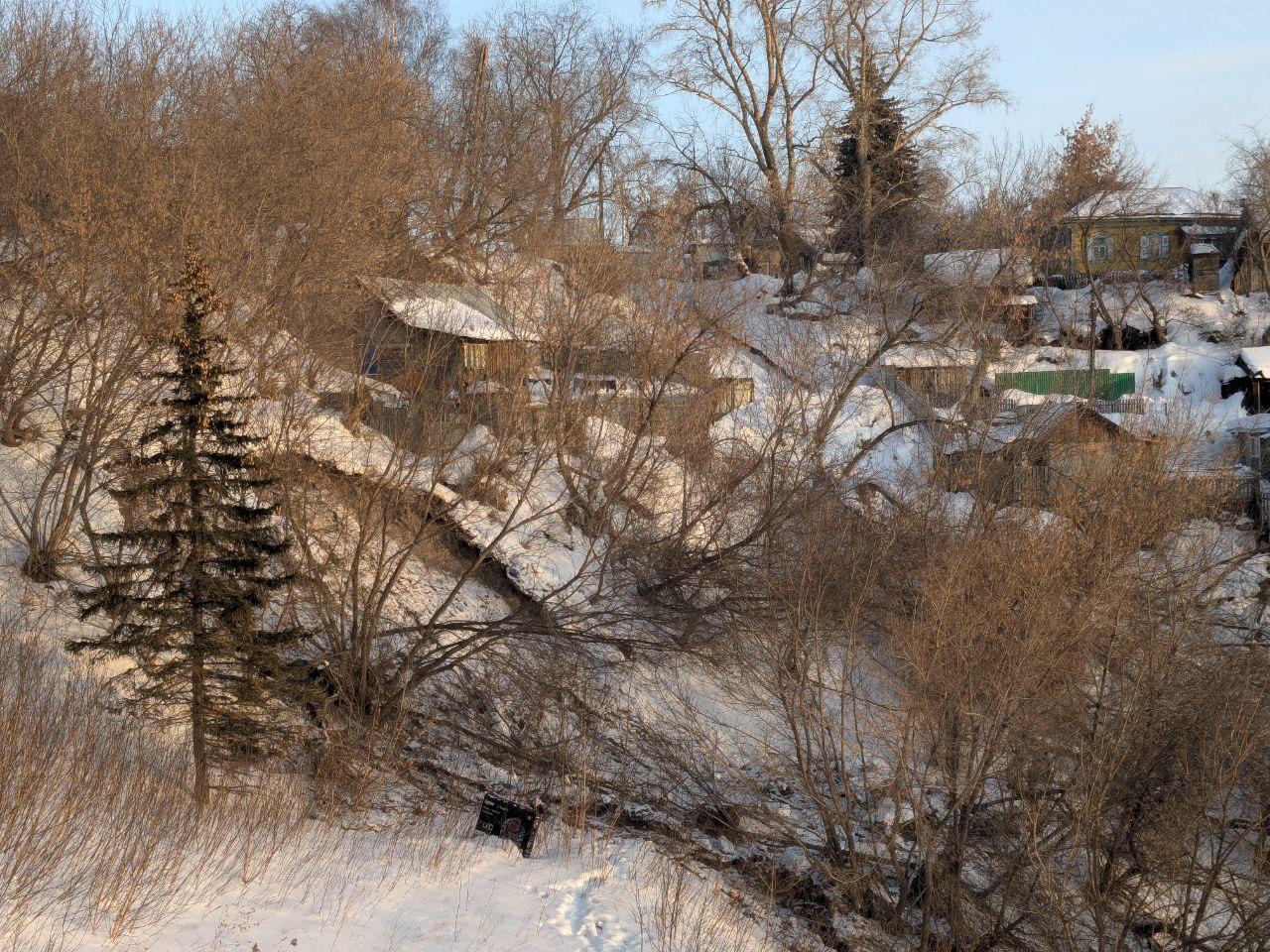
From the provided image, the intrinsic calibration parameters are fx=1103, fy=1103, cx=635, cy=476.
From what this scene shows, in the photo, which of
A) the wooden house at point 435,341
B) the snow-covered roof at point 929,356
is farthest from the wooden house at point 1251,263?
the wooden house at point 435,341

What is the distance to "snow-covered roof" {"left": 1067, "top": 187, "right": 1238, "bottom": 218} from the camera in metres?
38.1

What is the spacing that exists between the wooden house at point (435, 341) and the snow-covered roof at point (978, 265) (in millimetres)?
10928

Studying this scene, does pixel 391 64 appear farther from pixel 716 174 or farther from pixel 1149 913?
pixel 1149 913

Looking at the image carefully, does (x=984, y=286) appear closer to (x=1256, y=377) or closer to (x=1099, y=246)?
(x=1256, y=377)

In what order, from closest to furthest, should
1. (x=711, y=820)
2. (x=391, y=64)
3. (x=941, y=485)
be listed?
(x=711, y=820) < (x=941, y=485) < (x=391, y=64)

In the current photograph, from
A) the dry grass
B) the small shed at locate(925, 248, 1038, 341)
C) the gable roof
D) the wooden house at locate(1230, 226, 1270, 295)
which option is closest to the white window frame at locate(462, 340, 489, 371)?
the dry grass

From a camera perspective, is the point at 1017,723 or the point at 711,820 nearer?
the point at 1017,723

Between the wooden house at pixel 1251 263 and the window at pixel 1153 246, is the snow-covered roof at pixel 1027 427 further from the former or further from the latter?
the window at pixel 1153 246

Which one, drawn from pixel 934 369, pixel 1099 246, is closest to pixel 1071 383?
pixel 934 369

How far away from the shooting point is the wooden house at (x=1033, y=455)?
1621 cm

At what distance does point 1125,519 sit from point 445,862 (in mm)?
9027

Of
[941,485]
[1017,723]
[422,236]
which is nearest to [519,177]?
[422,236]

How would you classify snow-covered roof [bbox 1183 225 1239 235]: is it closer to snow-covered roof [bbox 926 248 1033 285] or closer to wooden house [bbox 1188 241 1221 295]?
wooden house [bbox 1188 241 1221 295]

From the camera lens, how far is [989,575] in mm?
10742
